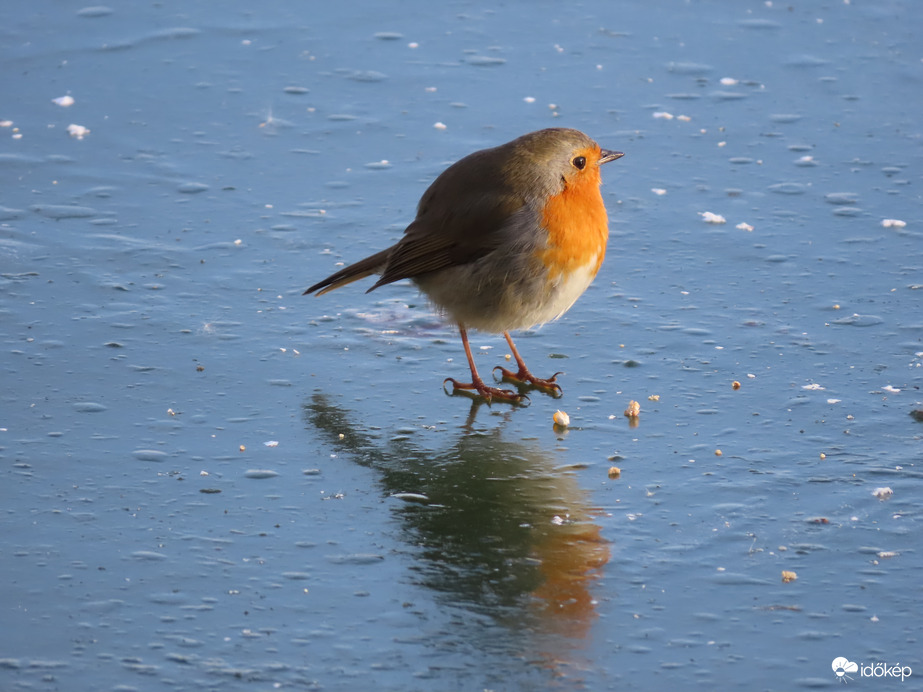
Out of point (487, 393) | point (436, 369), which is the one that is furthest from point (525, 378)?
point (436, 369)

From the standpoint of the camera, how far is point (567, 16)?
380 inches

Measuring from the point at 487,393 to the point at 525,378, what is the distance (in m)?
0.20

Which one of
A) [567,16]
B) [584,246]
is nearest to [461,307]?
[584,246]

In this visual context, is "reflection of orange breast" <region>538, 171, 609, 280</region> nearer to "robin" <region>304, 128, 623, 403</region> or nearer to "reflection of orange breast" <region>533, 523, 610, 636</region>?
"robin" <region>304, 128, 623, 403</region>

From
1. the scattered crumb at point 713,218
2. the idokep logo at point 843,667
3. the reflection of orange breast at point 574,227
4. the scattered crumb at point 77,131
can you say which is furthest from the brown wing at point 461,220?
the scattered crumb at point 77,131

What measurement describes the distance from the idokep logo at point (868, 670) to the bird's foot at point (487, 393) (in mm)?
2037

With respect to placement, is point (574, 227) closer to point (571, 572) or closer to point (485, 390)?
point (485, 390)

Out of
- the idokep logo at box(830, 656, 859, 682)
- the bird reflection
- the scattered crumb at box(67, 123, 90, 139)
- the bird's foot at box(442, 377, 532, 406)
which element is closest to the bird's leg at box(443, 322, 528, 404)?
the bird's foot at box(442, 377, 532, 406)

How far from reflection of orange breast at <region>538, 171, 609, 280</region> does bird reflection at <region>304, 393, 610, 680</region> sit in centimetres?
76

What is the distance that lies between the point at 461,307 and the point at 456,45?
4.23 m

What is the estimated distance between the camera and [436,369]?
5562 mm

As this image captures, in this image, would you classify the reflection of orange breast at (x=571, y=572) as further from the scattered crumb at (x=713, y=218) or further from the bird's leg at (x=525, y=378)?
the scattered crumb at (x=713, y=218)

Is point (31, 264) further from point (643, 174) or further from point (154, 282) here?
point (643, 174)

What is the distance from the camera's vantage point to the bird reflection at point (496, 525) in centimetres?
379
